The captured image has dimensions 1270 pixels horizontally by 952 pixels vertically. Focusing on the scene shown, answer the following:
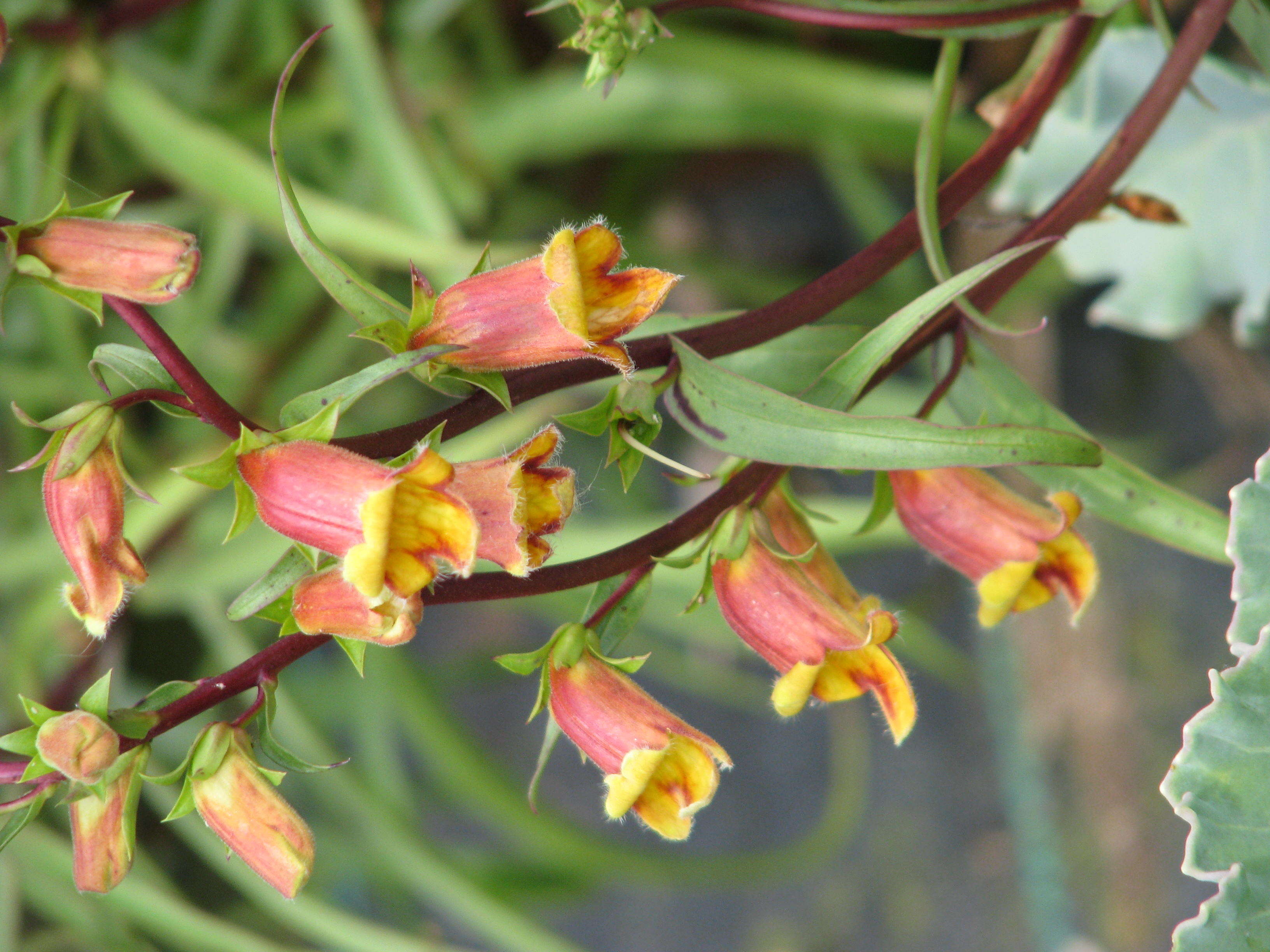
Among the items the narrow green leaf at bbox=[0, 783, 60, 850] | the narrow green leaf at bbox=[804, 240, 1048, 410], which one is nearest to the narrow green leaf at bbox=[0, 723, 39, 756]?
the narrow green leaf at bbox=[0, 783, 60, 850]

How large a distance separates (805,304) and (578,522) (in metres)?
0.70

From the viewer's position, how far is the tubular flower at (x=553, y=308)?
28 centimetres

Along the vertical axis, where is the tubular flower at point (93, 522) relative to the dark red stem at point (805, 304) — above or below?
below

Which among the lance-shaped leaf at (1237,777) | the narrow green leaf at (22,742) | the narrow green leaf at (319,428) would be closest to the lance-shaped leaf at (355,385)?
the narrow green leaf at (319,428)

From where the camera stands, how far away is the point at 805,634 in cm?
32

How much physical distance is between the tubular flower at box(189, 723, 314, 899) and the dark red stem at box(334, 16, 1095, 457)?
9 centimetres

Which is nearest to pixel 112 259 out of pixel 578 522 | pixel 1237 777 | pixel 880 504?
pixel 880 504

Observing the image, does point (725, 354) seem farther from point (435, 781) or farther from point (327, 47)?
point (435, 781)

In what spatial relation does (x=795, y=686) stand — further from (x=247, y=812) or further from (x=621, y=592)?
(x=247, y=812)

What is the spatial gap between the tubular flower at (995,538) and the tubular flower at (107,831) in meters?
0.25

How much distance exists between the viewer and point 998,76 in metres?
0.91

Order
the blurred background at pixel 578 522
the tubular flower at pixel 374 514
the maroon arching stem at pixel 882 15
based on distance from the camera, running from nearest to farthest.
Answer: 1. the tubular flower at pixel 374 514
2. the maroon arching stem at pixel 882 15
3. the blurred background at pixel 578 522

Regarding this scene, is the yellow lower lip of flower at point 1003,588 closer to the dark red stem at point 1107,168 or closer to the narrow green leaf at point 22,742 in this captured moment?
the dark red stem at point 1107,168

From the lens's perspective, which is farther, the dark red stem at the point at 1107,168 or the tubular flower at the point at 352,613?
the dark red stem at the point at 1107,168
